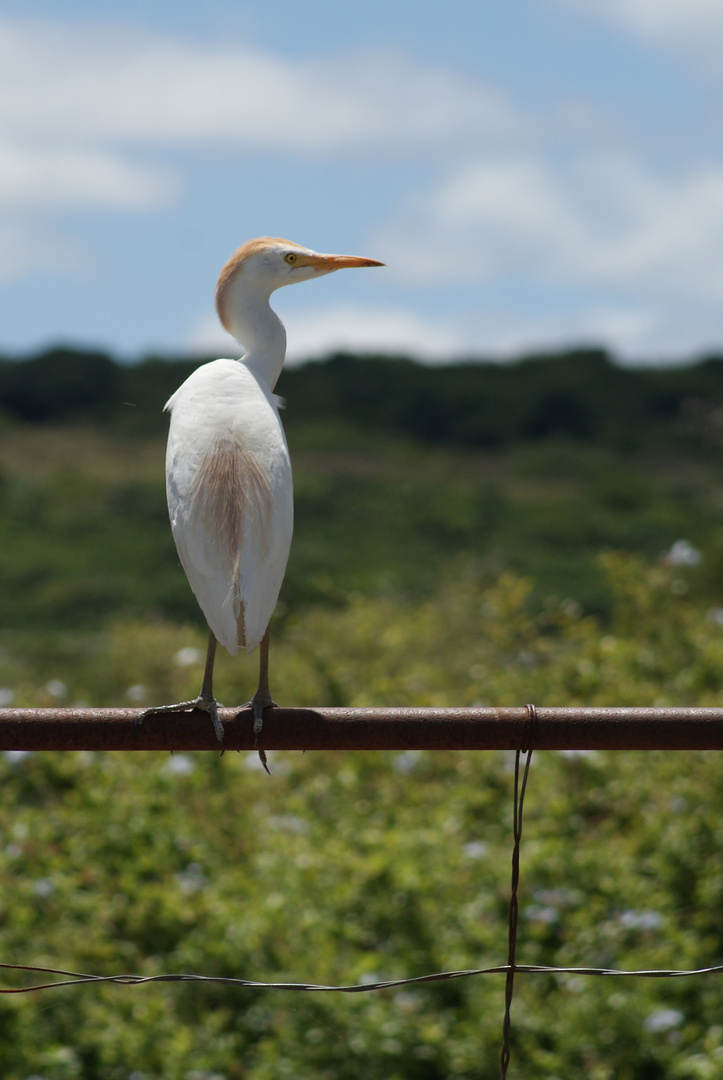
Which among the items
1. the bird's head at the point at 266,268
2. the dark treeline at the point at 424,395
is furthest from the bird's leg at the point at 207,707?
the dark treeline at the point at 424,395

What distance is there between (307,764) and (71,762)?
1.28 metres

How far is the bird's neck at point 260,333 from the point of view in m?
2.49

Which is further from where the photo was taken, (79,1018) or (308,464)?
(308,464)

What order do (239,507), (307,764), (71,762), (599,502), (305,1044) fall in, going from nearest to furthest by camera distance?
(239,507) < (305,1044) < (71,762) < (307,764) < (599,502)

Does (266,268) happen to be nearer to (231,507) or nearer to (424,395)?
(231,507)

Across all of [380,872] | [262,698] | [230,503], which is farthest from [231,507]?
[380,872]

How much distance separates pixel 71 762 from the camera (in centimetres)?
407

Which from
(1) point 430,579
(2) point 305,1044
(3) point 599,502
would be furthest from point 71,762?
(3) point 599,502

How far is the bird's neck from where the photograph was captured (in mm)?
2486

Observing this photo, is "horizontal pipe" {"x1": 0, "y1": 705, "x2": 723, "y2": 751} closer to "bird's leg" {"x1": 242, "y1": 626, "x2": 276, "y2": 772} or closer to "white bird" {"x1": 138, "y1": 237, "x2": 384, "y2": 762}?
"bird's leg" {"x1": 242, "y1": 626, "x2": 276, "y2": 772}

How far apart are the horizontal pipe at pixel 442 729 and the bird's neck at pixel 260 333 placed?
1.13 m

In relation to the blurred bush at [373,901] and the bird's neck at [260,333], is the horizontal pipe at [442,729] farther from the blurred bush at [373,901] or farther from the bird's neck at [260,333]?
the blurred bush at [373,901]

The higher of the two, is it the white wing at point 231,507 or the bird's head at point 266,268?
the bird's head at point 266,268

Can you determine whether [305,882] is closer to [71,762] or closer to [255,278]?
[71,762]
